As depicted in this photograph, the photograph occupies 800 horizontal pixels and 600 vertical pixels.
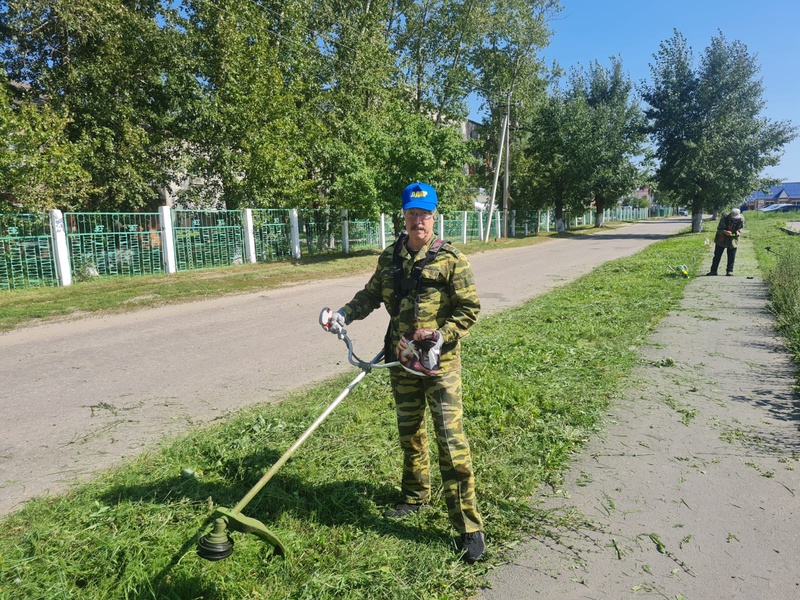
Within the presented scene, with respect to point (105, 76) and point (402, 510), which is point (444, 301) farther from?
point (105, 76)

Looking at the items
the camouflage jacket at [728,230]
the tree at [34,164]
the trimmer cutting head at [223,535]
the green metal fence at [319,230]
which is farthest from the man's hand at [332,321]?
the green metal fence at [319,230]

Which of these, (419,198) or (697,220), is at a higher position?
(419,198)

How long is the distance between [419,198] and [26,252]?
13900 mm

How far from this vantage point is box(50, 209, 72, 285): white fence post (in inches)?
536

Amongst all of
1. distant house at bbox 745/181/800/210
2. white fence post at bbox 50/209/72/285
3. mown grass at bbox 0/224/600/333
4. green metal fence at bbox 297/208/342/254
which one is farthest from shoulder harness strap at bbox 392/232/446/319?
distant house at bbox 745/181/800/210

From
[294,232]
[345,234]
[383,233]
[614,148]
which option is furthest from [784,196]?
[294,232]

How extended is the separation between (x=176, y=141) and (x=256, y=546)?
1920 cm

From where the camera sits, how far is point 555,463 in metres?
3.89

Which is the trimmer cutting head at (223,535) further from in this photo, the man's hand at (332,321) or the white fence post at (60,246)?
the white fence post at (60,246)

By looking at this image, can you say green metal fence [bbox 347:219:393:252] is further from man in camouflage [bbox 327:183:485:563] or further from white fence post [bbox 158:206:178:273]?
man in camouflage [bbox 327:183:485:563]

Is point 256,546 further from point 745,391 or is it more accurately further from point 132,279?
point 132,279

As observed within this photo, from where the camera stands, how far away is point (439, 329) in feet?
9.70

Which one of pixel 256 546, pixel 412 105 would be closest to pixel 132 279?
pixel 256 546

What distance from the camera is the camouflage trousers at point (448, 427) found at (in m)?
2.94
